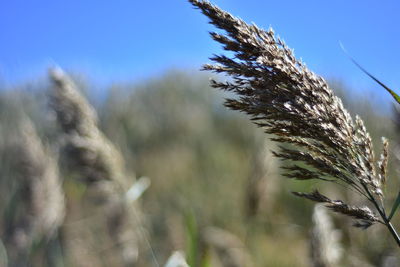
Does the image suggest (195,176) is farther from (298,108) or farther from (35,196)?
(298,108)

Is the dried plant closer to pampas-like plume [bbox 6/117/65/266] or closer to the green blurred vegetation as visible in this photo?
the green blurred vegetation

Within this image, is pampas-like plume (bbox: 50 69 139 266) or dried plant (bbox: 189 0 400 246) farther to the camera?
pampas-like plume (bbox: 50 69 139 266)

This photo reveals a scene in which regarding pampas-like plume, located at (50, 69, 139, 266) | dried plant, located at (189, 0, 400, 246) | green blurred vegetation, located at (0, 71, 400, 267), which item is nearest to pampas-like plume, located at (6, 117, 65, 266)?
green blurred vegetation, located at (0, 71, 400, 267)

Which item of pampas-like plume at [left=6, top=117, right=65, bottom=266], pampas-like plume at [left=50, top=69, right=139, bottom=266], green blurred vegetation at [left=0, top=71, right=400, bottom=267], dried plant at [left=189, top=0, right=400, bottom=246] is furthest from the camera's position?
green blurred vegetation at [left=0, top=71, right=400, bottom=267]

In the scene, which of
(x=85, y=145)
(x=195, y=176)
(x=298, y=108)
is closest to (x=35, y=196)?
(x=85, y=145)

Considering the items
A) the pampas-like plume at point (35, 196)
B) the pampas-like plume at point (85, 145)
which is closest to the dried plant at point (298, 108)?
the pampas-like plume at point (85, 145)

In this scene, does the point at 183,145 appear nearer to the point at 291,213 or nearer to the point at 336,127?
the point at 291,213

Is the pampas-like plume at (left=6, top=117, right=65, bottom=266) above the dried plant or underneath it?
above
